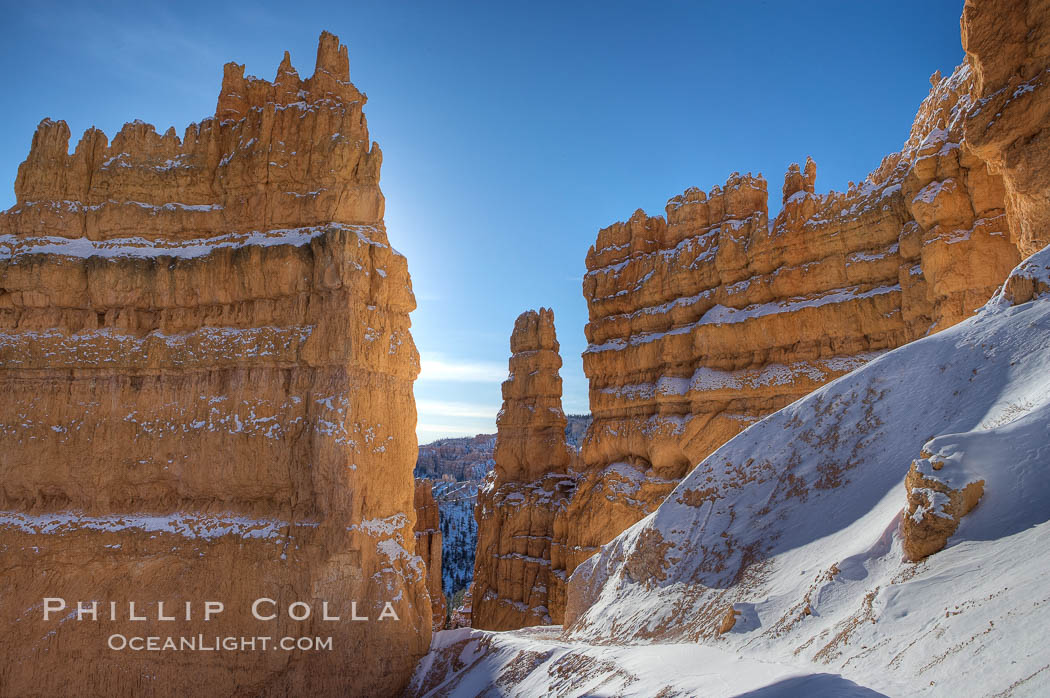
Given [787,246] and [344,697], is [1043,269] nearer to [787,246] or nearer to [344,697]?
[344,697]

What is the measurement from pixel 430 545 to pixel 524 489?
646 cm

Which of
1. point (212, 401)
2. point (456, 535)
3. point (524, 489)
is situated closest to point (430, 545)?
point (524, 489)

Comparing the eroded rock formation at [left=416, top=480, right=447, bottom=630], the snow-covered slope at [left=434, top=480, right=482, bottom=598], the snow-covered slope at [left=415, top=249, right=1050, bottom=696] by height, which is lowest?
the snow-covered slope at [left=434, top=480, right=482, bottom=598]

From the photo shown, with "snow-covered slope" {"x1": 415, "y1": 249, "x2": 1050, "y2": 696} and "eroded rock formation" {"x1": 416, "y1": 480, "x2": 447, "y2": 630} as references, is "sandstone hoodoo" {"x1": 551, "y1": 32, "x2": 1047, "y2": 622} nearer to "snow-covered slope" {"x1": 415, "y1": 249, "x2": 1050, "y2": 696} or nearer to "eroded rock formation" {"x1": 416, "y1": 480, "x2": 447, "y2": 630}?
"eroded rock formation" {"x1": 416, "y1": 480, "x2": 447, "y2": 630}

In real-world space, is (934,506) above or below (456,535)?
above

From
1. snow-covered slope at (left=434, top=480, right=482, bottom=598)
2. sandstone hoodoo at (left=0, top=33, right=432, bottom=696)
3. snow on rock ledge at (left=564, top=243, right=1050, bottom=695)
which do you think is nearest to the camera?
snow on rock ledge at (left=564, top=243, right=1050, bottom=695)

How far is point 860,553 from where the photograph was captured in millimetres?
5914

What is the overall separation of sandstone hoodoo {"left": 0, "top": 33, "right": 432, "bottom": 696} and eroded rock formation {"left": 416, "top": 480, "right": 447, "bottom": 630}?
19.4 m

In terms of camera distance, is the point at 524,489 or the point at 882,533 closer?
the point at 882,533

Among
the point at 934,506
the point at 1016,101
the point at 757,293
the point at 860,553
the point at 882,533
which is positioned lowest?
A: the point at 860,553

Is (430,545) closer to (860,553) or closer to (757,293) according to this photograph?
(757,293)

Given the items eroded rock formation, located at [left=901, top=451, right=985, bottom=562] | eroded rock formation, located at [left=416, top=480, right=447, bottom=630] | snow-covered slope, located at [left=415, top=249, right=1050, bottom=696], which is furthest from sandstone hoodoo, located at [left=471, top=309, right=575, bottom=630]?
eroded rock formation, located at [left=901, top=451, right=985, bottom=562]

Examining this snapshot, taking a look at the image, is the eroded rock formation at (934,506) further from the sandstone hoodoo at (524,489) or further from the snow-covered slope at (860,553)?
the sandstone hoodoo at (524,489)

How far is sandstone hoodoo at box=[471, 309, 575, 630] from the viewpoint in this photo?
31.2m
